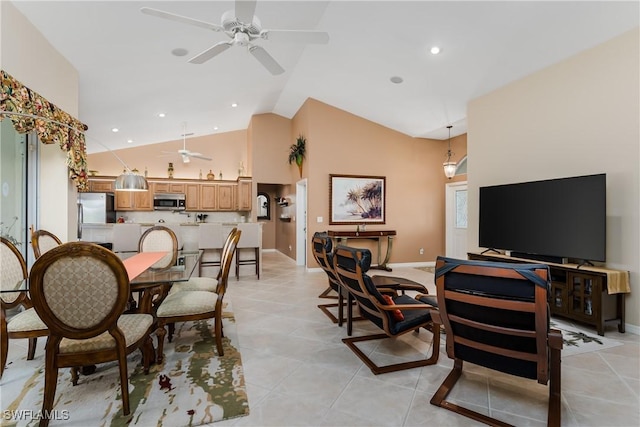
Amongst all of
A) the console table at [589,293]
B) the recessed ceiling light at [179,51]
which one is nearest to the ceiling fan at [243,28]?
the recessed ceiling light at [179,51]

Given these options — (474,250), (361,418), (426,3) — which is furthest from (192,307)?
(474,250)

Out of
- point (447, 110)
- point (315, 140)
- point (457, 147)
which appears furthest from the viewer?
point (457, 147)

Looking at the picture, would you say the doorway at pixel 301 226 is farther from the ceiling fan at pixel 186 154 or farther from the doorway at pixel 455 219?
the doorway at pixel 455 219

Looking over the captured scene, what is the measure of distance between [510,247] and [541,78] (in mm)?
2253

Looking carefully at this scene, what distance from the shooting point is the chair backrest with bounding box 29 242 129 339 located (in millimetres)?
1655

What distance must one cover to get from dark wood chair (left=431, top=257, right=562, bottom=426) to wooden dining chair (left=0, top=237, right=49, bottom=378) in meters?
2.72

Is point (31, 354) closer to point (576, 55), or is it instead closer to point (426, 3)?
point (426, 3)

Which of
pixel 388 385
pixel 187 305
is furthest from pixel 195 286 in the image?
pixel 388 385

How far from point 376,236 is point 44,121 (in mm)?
5590

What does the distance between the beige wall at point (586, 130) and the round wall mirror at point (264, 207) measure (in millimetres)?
7118

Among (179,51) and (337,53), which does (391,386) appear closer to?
(179,51)

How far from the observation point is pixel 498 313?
1772 mm

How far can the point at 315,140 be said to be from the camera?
21.9ft

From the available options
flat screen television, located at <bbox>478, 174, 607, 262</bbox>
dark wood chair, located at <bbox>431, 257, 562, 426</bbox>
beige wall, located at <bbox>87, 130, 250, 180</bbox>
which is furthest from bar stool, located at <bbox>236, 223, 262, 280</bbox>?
dark wood chair, located at <bbox>431, 257, 562, 426</bbox>
